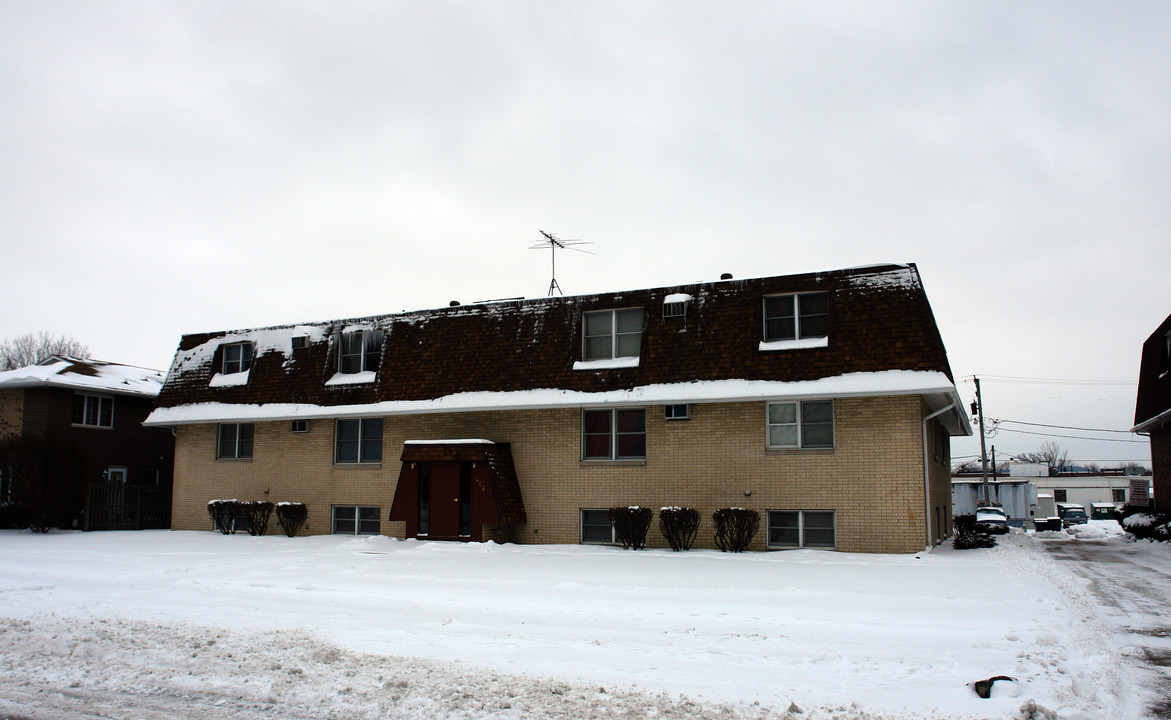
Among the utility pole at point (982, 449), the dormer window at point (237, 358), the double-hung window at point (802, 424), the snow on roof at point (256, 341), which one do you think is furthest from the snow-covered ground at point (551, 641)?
the utility pole at point (982, 449)

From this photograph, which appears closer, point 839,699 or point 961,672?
point 839,699

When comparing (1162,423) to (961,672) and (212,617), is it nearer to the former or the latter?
(961,672)

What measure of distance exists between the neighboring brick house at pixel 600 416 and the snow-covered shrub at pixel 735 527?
42cm

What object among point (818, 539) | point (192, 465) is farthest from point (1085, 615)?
point (192, 465)

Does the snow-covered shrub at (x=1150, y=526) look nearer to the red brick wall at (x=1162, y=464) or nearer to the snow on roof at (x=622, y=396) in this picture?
the red brick wall at (x=1162, y=464)

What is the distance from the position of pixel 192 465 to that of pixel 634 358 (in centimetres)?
1431

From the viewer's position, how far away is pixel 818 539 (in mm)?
17641

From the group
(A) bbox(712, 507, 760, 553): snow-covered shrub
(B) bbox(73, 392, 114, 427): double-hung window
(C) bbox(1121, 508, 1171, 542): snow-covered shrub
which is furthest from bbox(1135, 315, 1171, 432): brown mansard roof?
(B) bbox(73, 392, 114, 427): double-hung window

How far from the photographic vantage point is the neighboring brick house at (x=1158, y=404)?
2583 cm

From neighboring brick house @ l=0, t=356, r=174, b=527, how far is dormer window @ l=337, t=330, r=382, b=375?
8.48m

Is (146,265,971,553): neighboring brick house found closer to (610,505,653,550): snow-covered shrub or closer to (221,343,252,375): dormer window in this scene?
(221,343,252,375): dormer window

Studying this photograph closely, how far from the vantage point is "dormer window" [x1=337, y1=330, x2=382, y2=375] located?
2298cm

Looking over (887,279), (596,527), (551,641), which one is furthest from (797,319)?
(551,641)

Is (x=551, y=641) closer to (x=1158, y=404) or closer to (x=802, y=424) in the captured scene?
(x=802, y=424)
